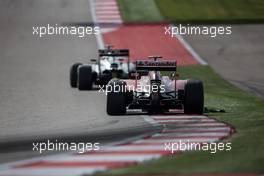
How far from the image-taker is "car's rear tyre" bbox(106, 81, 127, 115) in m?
18.5

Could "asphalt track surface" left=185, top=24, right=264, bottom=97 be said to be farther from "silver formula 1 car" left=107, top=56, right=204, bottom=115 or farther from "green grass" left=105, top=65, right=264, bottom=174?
"silver formula 1 car" left=107, top=56, right=204, bottom=115

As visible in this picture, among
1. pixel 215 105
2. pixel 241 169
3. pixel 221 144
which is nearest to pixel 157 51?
pixel 215 105

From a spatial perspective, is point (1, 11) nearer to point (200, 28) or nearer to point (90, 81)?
point (200, 28)

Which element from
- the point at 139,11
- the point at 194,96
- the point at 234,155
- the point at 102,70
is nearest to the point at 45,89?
the point at 102,70

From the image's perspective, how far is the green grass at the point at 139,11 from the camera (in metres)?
45.1

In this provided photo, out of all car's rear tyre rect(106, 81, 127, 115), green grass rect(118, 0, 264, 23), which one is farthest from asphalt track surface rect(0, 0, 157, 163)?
green grass rect(118, 0, 264, 23)

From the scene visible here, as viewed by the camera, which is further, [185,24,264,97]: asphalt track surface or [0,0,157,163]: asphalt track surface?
[185,24,264,97]: asphalt track surface

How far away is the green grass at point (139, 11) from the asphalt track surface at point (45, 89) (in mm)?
2155

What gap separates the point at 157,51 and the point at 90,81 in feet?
42.0

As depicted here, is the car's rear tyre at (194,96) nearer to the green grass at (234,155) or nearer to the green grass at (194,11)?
the green grass at (234,155)

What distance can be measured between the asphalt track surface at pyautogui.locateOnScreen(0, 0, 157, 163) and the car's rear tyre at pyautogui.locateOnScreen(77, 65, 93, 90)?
301 millimetres

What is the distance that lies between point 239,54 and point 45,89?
13.3 m

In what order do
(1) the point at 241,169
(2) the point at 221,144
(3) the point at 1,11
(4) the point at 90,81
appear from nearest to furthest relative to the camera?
(1) the point at 241,169, (2) the point at 221,144, (4) the point at 90,81, (3) the point at 1,11

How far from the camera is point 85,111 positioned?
790 inches
